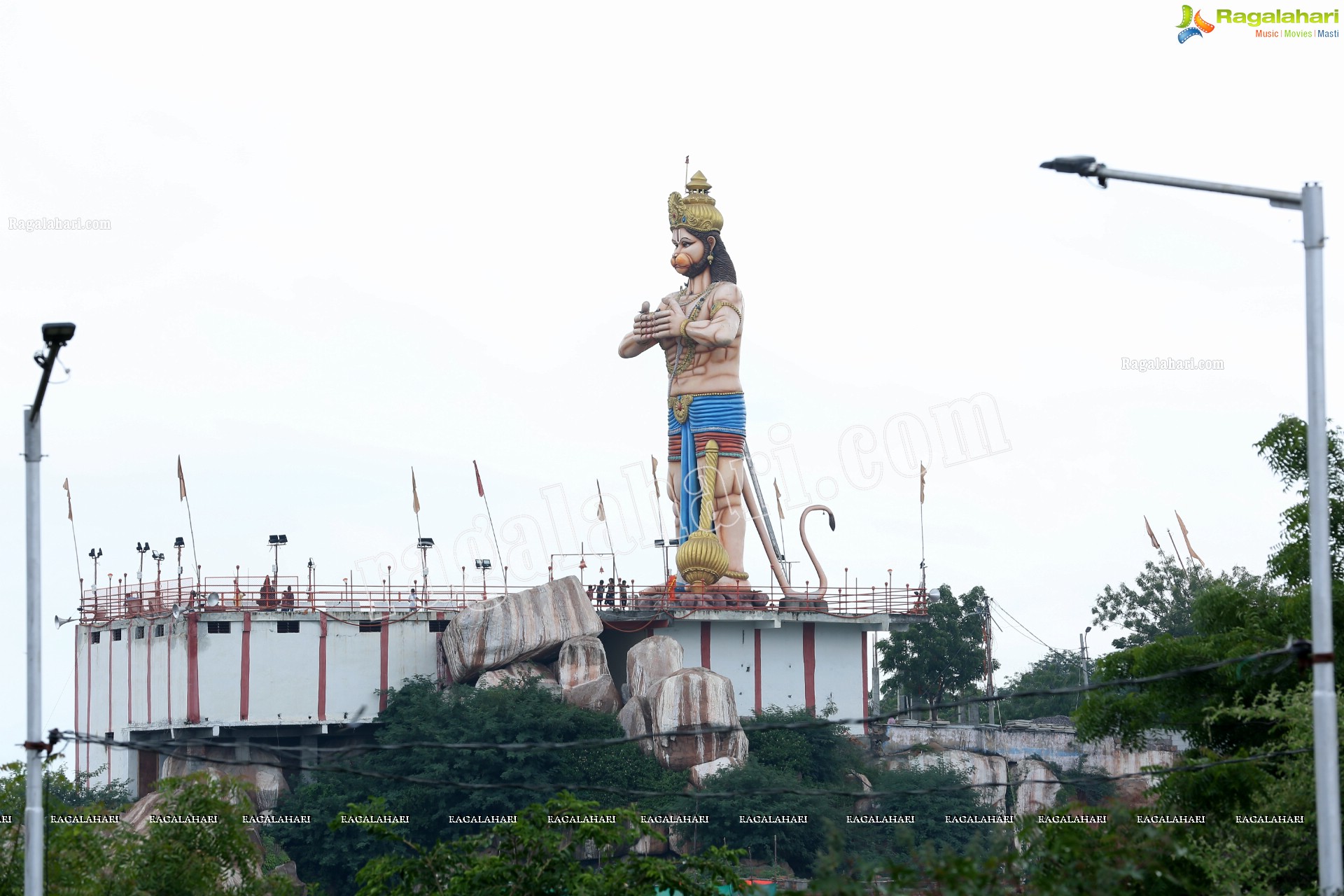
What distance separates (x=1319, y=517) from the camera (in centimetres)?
1577

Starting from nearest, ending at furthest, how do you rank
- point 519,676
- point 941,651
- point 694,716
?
point 694,716 → point 519,676 → point 941,651

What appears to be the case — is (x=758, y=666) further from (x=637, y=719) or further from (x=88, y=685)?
(x=88, y=685)

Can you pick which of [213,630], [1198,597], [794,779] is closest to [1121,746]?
[1198,597]

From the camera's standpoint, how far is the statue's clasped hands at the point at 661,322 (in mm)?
53344

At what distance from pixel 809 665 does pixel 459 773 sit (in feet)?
40.2

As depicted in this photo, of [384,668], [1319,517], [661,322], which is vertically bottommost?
[384,668]

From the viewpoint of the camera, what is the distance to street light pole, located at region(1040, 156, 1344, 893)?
15.5 meters

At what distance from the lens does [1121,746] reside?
30984mm

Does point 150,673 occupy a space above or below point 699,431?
below

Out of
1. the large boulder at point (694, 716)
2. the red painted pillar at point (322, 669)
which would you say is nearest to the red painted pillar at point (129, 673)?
the red painted pillar at point (322, 669)

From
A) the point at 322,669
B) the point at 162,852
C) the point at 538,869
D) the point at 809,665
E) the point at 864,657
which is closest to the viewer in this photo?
the point at 538,869

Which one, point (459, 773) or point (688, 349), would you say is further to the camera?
point (688, 349)

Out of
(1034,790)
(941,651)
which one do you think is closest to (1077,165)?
(1034,790)

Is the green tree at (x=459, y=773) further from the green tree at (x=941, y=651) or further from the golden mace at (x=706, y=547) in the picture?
the green tree at (x=941, y=651)
